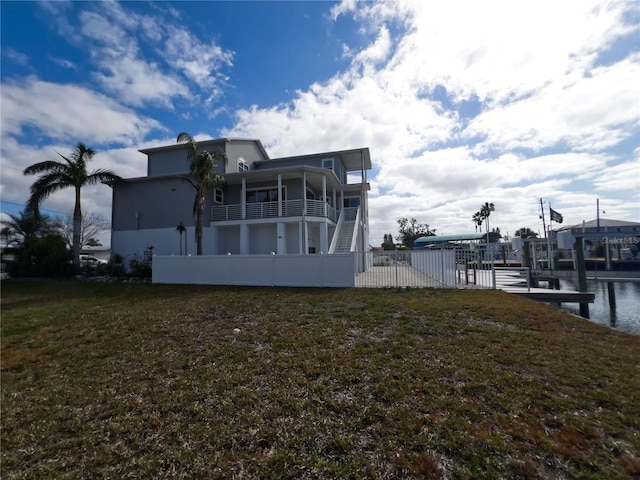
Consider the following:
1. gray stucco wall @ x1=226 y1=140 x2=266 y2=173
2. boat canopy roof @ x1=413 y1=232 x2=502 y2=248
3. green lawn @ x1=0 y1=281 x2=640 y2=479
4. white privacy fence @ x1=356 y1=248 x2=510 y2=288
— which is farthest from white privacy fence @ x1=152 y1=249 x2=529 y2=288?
boat canopy roof @ x1=413 y1=232 x2=502 y2=248

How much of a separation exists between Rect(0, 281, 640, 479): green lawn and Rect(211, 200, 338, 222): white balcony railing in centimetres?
1204

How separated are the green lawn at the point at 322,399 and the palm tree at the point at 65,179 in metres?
13.7

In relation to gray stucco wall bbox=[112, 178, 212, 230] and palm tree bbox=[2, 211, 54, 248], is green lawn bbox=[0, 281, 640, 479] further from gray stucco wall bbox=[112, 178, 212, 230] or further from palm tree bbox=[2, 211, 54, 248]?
palm tree bbox=[2, 211, 54, 248]

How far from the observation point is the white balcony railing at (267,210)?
61.8 feet

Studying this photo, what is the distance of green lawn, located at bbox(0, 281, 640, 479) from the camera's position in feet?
8.92

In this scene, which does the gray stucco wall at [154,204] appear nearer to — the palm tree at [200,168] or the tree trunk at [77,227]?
the tree trunk at [77,227]

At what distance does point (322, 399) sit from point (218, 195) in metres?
18.9

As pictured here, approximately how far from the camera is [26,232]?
22594 mm

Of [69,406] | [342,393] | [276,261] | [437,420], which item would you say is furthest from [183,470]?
[276,261]

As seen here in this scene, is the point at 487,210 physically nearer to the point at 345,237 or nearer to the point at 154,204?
the point at 345,237

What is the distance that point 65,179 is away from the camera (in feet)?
60.2

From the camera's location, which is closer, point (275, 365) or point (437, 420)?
point (437, 420)

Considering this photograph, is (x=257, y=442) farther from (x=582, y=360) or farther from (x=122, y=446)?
(x=582, y=360)

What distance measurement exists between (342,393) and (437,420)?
116cm
